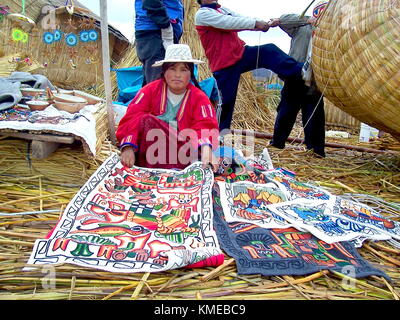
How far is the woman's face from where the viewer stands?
84.7 inches

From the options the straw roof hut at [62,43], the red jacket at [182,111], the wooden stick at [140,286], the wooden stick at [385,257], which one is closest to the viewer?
the wooden stick at [140,286]

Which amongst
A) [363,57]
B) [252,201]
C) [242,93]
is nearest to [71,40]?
[242,93]

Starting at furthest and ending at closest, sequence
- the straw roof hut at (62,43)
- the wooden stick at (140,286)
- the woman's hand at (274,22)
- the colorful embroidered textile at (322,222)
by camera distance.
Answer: the straw roof hut at (62,43) → the woman's hand at (274,22) → the colorful embroidered textile at (322,222) → the wooden stick at (140,286)

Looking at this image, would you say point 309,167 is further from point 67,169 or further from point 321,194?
point 67,169

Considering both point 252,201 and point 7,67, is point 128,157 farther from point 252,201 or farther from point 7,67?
point 7,67

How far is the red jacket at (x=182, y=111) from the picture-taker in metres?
2.19

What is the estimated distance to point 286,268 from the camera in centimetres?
130

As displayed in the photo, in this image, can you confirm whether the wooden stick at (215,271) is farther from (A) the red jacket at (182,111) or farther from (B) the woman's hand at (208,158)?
(A) the red jacket at (182,111)

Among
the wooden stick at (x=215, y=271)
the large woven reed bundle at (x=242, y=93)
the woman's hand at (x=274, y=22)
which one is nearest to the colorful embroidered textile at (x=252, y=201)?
the wooden stick at (x=215, y=271)

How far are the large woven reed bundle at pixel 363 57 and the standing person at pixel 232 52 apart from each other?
427 mm

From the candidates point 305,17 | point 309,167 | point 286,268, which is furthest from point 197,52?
point 286,268

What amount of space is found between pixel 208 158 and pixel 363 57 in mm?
1040

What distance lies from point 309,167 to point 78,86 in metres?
5.80

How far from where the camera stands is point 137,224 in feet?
4.96
